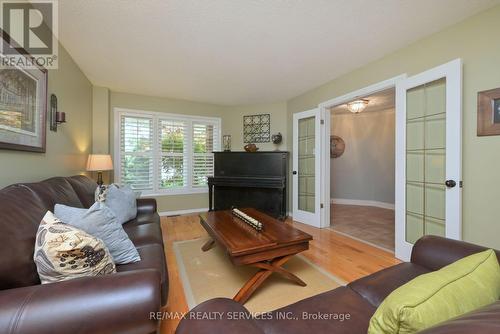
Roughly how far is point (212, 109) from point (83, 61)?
7.73 ft

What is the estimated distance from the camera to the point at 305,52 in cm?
250

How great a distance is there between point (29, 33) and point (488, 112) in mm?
3826

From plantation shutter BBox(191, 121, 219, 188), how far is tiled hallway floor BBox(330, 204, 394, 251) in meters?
2.72

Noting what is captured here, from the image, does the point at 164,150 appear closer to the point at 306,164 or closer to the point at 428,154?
the point at 306,164

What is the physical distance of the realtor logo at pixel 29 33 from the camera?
148 cm

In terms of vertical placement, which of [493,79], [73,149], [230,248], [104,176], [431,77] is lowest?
[230,248]

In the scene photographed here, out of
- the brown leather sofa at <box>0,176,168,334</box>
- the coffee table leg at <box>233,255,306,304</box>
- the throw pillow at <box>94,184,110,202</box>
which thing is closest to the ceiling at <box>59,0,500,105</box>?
the throw pillow at <box>94,184,110,202</box>

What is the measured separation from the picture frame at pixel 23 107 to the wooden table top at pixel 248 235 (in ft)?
5.39

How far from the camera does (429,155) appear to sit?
2193 mm

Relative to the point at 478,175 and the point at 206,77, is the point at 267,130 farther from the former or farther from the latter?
the point at 478,175

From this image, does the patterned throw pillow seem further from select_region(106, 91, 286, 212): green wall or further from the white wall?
the white wall

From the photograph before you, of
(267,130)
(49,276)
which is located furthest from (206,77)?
(49,276)

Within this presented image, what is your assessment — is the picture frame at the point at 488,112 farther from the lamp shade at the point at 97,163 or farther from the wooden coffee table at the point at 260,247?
the lamp shade at the point at 97,163

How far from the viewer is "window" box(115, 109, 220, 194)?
399 centimetres
